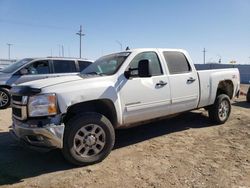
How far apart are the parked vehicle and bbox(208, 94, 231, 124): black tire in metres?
5.54

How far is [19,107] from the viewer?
15.9ft

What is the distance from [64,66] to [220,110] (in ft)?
19.6

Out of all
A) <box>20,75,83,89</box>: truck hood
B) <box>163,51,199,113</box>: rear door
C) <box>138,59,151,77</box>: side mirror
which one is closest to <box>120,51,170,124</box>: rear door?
<box>138,59,151,77</box>: side mirror

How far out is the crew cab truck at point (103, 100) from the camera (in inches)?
183

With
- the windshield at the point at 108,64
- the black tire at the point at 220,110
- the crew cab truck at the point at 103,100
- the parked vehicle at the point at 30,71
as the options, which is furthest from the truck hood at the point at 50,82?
the parked vehicle at the point at 30,71

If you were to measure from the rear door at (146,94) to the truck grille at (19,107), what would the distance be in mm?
1645

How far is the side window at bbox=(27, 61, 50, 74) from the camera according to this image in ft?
35.2

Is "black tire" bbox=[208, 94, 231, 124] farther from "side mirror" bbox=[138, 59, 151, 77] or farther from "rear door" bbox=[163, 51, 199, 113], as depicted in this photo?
"side mirror" bbox=[138, 59, 151, 77]

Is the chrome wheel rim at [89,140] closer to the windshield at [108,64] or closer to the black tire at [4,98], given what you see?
the windshield at [108,64]

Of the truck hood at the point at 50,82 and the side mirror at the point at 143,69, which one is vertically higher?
the side mirror at the point at 143,69

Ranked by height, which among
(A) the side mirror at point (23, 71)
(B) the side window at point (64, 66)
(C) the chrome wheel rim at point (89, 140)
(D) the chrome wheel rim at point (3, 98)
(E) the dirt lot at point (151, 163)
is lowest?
(E) the dirt lot at point (151, 163)

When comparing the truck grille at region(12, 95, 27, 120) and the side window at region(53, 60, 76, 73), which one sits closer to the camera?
the truck grille at region(12, 95, 27, 120)

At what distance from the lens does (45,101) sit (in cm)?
462

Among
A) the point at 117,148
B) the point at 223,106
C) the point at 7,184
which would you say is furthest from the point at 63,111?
the point at 223,106
